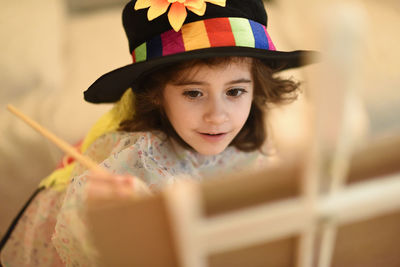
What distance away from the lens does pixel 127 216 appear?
1.17 ft

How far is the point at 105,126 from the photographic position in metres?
0.98

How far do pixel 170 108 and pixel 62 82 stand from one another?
687mm

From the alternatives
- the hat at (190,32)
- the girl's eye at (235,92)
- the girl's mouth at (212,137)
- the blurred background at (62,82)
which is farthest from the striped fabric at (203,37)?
the blurred background at (62,82)

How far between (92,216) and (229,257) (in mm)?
176

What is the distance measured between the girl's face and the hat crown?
10 centimetres

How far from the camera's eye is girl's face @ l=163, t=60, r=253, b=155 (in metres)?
0.72

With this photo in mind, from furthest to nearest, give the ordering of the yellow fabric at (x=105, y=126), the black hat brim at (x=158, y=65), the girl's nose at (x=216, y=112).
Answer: the yellow fabric at (x=105, y=126) → the girl's nose at (x=216, y=112) → the black hat brim at (x=158, y=65)

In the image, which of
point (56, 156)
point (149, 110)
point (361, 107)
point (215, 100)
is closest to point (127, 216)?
point (215, 100)

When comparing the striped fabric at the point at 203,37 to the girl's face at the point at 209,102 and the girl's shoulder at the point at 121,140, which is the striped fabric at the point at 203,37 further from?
the girl's shoulder at the point at 121,140

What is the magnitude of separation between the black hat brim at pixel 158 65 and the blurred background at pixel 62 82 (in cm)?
30

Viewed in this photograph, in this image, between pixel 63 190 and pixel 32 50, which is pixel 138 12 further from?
pixel 32 50

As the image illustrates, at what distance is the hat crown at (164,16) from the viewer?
68cm

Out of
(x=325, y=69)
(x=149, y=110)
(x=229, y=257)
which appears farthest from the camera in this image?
(x=149, y=110)

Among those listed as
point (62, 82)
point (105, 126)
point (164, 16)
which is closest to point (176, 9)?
point (164, 16)
